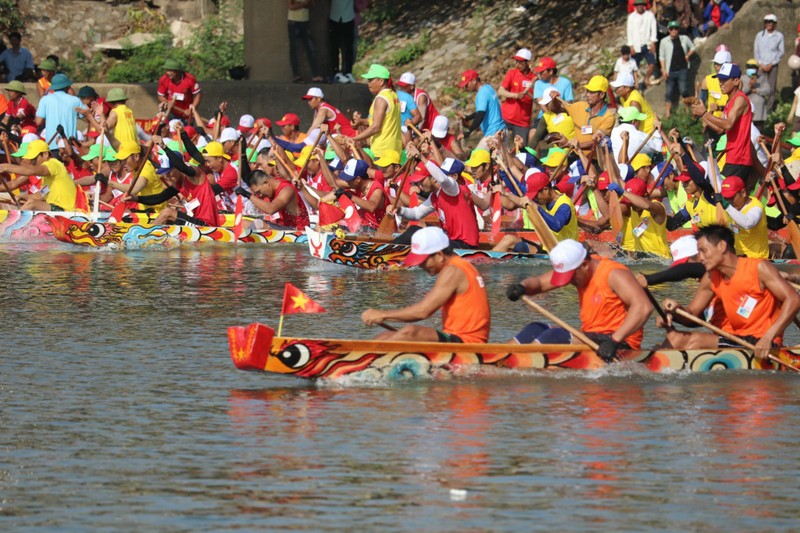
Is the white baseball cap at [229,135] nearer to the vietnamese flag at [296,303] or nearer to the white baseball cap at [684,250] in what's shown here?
the white baseball cap at [684,250]

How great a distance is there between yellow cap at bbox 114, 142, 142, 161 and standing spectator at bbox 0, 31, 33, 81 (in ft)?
25.5

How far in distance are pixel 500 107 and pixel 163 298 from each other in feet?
25.8

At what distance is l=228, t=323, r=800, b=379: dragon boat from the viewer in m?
10.8

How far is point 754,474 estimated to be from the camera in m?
8.91

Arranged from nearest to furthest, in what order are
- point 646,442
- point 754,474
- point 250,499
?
point 250,499 < point 754,474 < point 646,442

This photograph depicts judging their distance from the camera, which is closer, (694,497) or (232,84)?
(694,497)

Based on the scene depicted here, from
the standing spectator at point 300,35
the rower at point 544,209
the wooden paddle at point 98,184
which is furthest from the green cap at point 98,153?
the rower at point 544,209

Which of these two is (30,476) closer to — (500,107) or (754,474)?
(754,474)

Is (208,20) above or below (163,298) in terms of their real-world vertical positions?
above

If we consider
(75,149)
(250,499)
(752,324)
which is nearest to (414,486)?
(250,499)

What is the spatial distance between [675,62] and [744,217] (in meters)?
8.28

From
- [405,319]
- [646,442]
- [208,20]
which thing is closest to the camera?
[646,442]

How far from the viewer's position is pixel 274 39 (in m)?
26.1

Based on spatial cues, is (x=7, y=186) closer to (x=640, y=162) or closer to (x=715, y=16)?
(x=640, y=162)
